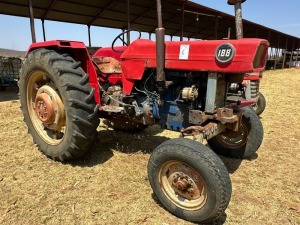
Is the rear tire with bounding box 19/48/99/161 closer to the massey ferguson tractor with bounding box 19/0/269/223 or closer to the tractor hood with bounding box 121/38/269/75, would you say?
the massey ferguson tractor with bounding box 19/0/269/223

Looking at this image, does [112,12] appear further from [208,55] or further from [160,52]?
[208,55]

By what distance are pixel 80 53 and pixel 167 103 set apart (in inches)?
49.6

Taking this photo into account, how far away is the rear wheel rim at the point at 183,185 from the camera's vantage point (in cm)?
232

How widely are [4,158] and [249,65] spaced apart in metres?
3.05

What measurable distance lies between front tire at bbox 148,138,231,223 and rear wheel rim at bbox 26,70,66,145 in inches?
54.1

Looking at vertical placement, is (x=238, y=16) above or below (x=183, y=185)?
above

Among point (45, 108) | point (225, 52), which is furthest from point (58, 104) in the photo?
point (225, 52)

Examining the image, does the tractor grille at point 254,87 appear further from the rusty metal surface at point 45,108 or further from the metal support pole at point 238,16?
the rusty metal surface at point 45,108

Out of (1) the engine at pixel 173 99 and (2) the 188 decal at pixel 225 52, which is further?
(1) the engine at pixel 173 99

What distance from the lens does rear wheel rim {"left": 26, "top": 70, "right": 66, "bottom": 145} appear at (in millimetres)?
3219

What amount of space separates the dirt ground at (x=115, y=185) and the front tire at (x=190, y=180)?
0.15 meters

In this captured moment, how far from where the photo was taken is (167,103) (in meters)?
3.11

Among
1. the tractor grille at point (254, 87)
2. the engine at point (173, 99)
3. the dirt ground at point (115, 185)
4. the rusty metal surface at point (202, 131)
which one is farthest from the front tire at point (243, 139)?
the tractor grille at point (254, 87)

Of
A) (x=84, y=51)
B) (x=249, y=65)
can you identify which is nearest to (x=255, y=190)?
(x=249, y=65)
